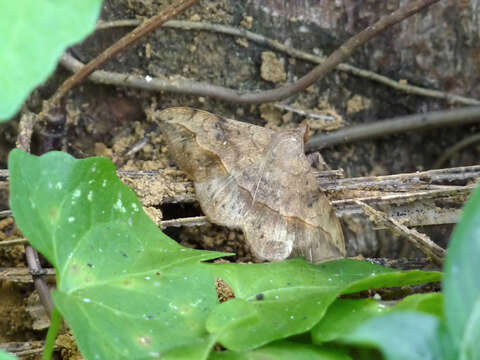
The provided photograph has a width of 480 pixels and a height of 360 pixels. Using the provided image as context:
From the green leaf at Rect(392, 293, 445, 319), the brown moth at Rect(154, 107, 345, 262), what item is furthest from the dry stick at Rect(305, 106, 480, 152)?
the green leaf at Rect(392, 293, 445, 319)

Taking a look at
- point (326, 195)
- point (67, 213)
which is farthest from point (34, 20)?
point (326, 195)

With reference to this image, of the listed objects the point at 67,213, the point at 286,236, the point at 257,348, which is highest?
the point at 67,213

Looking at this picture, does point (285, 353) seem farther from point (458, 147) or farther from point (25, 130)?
point (458, 147)

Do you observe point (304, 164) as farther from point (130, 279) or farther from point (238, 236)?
point (130, 279)

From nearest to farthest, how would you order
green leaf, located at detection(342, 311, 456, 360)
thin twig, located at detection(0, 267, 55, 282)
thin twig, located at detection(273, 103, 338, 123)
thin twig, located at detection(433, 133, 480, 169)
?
green leaf, located at detection(342, 311, 456, 360)
thin twig, located at detection(0, 267, 55, 282)
thin twig, located at detection(273, 103, 338, 123)
thin twig, located at detection(433, 133, 480, 169)

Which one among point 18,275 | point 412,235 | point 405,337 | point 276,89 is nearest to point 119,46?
point 276,89

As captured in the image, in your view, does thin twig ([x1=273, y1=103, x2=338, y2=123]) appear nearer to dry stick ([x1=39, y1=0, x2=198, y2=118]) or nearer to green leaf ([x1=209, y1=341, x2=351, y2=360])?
dry stick ([x1=39, y1=0, x2=198, y2=118])

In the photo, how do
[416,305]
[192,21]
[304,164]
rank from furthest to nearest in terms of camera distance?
[192,21], [304,164], [416,305]
